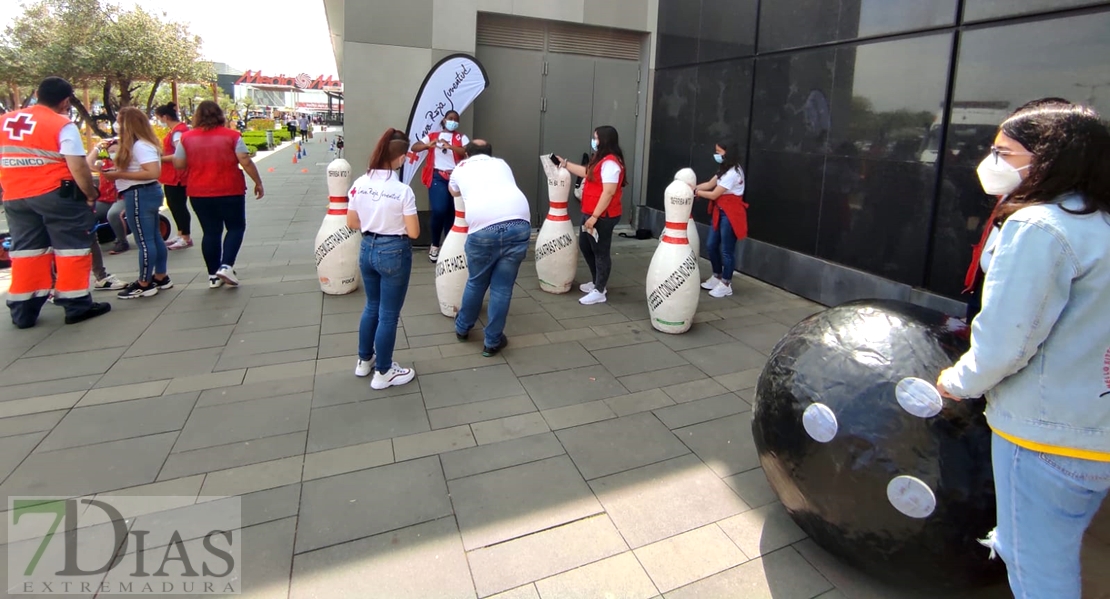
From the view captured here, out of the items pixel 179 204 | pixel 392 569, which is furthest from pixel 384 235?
pixel 179 204

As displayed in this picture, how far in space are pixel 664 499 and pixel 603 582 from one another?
2.10 ft

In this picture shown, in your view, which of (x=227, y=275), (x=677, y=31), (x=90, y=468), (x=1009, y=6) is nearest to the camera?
(x=90, y=468)

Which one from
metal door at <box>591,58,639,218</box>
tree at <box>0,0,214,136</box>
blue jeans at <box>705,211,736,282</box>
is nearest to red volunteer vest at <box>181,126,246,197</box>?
blue jeans at <box>705,211,736,282</box>

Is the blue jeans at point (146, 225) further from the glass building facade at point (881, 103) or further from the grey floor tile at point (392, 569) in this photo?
the glass building facade at point (881, 103)

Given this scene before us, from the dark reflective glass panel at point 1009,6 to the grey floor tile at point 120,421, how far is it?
6.15 metres

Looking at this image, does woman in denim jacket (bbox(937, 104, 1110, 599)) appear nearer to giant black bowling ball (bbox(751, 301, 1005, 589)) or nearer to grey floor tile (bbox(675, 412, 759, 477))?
giant black bowling ball (bbox(751, 301, 1005, 589))

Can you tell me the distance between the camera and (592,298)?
587 centimetres

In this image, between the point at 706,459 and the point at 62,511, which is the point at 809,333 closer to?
the point at 706,459

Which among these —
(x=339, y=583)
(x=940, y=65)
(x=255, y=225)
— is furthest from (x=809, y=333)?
(x=255, y=225)

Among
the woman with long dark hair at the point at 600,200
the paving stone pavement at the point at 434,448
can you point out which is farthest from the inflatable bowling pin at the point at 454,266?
the woman with long dark hair at the point at 600,200

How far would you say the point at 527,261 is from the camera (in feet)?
24.5

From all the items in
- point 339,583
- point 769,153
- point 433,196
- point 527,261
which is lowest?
point 339,583

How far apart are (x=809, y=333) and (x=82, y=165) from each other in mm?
5429

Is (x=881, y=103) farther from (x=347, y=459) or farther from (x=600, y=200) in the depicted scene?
(x=347, y=459)
